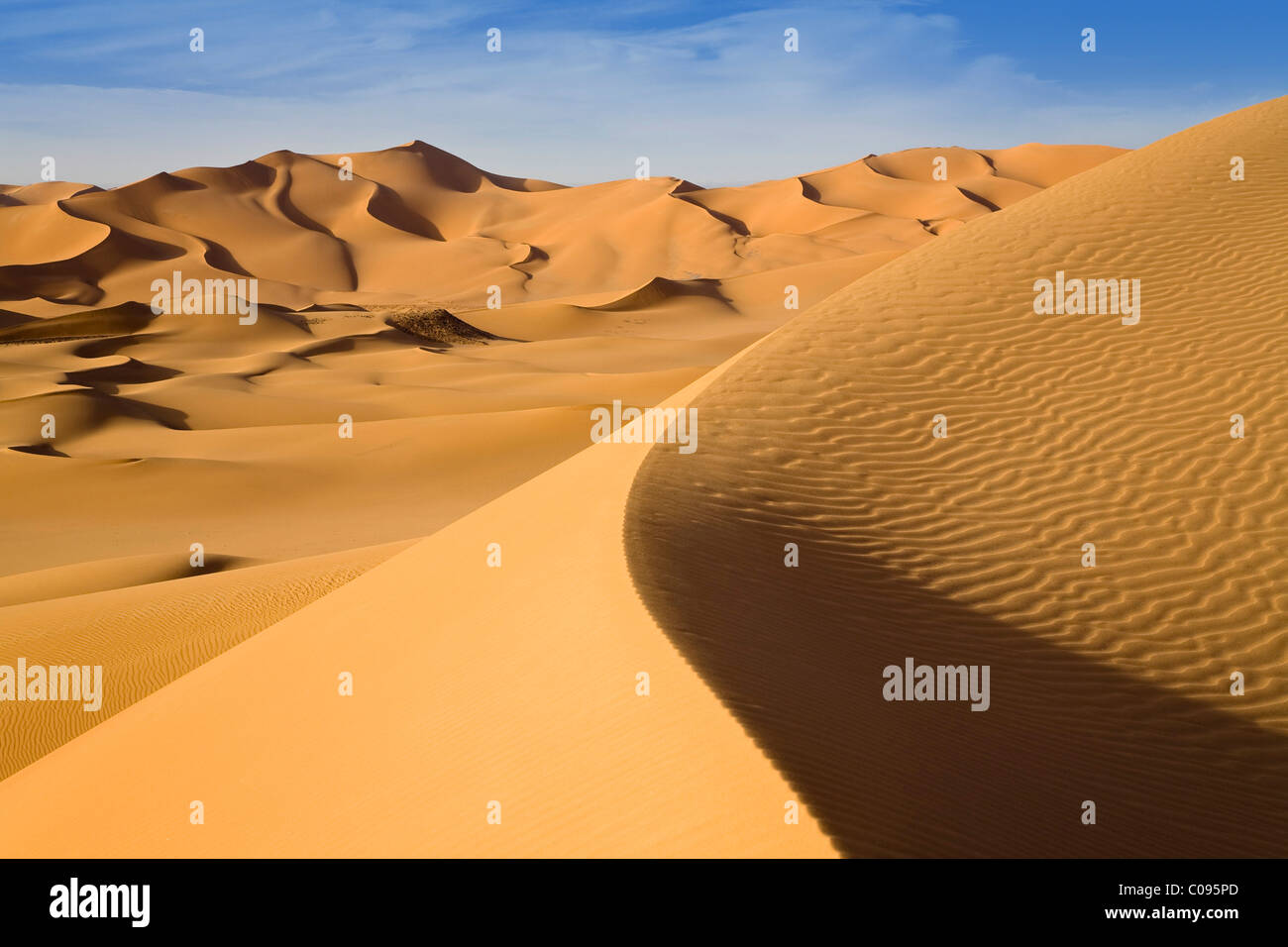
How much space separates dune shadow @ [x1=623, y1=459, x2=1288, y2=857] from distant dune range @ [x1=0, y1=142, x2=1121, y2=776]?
6409mm

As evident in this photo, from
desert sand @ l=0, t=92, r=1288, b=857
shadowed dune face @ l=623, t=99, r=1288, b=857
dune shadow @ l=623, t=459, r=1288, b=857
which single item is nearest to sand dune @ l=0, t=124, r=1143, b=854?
desert sand @ l=0, t=92, r=1288, b=857

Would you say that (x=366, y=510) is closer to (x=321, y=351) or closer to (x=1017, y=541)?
(x=1017, y=541)

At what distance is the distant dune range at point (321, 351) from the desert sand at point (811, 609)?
0.59ft

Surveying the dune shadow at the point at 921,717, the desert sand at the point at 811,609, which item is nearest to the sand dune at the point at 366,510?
the desert sand at the point at 811,609

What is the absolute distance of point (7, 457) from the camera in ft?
66.2

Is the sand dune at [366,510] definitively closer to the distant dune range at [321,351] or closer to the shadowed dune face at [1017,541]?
the distant dune range at [321,351]

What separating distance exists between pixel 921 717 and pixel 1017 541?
9.72 feet

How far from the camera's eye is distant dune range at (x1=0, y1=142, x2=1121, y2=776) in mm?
13430

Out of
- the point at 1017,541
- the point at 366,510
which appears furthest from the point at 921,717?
the point at 366,510

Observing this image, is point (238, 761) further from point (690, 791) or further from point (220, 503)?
point (220, 503)

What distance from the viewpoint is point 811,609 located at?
19.6 ft

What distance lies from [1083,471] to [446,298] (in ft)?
191

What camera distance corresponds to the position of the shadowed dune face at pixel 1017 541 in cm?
453
